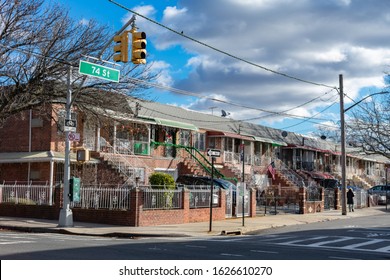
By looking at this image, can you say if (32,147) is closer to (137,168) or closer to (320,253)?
(137,168)

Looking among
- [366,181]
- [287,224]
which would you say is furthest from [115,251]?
[366,181]

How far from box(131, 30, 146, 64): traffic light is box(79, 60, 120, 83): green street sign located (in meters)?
2.60

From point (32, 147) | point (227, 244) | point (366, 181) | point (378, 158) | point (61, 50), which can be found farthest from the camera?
point (378, 158)

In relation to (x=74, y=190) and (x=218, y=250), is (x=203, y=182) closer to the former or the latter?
(x=74, y=190)

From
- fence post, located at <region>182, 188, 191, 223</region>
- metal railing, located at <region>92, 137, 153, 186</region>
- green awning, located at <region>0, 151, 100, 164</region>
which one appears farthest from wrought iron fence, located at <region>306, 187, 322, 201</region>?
green awning, located at <region>0, 151, 100, 164</region>

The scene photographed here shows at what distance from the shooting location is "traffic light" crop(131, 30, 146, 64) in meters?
17.1

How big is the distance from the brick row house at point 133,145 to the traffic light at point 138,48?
215 inches

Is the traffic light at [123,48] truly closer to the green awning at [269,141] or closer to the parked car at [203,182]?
the parked car at [203,182]

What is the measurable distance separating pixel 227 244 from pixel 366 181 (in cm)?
6172

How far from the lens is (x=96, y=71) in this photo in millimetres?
19516

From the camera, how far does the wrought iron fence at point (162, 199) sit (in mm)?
22797

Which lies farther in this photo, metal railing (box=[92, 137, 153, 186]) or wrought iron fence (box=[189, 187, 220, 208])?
metal railing (box=[92, 137, 153, 186])

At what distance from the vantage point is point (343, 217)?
31.3 metres

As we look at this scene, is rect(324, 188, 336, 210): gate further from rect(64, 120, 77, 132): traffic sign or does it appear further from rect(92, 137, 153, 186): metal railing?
rect(64, 120, 77, 132): traffic sign
